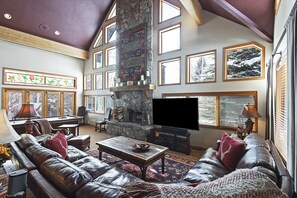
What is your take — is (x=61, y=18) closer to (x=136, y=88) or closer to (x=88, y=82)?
(x=88, y=82)

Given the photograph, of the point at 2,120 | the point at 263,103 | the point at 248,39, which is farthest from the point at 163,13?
the point at 2,120

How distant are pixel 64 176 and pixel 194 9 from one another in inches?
181

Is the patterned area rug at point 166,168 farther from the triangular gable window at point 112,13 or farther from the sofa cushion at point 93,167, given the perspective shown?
the triangular gable window at point 112,13

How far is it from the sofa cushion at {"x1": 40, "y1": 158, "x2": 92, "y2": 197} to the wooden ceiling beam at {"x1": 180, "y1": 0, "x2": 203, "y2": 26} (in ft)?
13.9

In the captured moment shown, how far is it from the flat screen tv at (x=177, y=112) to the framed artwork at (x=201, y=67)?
0.96 meters

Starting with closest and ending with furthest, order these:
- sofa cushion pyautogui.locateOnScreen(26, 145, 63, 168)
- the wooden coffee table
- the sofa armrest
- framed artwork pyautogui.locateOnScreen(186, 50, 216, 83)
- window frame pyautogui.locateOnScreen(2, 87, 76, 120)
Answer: the sofa armrest, sofa cushion pyautogui.locateOnScreen(26, 145, 63, 168), the wooden coffee table, framed artwork pyautogui.locateOnScreen(186, 50, 216, 83), window frame pyautogui.locateOnScreen(2, 87, 76, 120)

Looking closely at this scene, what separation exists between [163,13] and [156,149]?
4892 mm

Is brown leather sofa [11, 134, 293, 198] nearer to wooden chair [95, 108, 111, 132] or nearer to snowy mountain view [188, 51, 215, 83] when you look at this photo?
snowy mountain view [188, 51, 215, 83]

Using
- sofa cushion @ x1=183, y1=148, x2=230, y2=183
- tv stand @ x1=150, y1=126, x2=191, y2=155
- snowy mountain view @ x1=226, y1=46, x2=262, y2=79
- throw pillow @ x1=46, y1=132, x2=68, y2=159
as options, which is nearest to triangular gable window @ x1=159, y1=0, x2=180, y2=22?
snowy mountain view @ x1=226, y1=46, x2=262, y2=79

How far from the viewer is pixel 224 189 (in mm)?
941

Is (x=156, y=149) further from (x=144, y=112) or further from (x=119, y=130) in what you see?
(x=119, y=130)

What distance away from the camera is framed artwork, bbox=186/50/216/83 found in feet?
14.4

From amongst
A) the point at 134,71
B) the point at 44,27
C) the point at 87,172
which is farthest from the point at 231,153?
the point at 44,27

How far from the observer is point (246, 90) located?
12.5 feet
